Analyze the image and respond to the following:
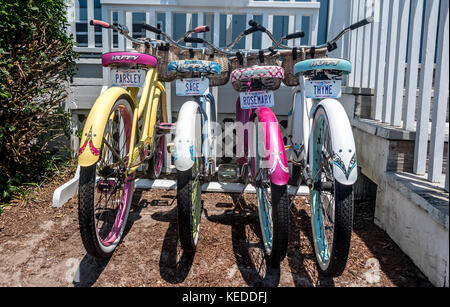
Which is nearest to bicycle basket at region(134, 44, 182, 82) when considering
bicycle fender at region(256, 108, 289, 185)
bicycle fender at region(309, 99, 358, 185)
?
bicycle fender at region(256, 108, 289, 185)

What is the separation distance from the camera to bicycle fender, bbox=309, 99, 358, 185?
1.73 m

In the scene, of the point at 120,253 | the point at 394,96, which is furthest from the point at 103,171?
the point at 394,96

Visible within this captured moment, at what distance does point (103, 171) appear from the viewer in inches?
83.4

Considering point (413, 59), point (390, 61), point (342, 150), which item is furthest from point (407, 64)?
point (342, 150)

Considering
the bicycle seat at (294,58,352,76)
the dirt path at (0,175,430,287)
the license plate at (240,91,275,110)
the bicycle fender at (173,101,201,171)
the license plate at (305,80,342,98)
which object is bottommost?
the dirt path at (0,175,430,287)

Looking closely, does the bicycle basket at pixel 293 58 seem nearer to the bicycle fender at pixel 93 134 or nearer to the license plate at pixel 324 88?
the license plate at pixel 324 88

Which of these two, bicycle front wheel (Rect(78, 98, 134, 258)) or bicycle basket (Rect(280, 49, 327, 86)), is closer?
bicycle front wheel (Rect(78, 98, 134, 258))

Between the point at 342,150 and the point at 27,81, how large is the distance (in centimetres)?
286

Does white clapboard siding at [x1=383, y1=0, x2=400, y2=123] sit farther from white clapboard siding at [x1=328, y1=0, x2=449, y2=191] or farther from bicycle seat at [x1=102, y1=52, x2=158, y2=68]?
bicycle seat at [x1=102, y1=52, x2=158, y2=68]

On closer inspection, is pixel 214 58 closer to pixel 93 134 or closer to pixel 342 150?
pixel 93 134

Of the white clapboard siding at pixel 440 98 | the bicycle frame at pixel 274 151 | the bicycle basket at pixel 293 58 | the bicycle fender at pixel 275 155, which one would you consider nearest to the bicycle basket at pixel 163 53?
the bicycle basket at pixel 293 58

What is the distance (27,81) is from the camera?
310 centimetres
